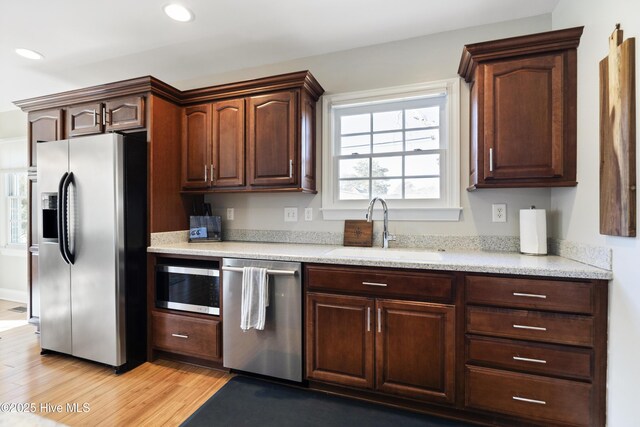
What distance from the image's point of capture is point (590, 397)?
1.46 metres

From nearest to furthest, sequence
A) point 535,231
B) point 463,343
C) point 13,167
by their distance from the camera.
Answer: point 463,343 → point 535,231 → point 13,167

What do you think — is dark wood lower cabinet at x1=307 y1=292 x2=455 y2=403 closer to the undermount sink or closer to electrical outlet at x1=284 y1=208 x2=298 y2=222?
the undermount sink

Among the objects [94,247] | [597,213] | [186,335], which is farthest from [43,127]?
[597,213]

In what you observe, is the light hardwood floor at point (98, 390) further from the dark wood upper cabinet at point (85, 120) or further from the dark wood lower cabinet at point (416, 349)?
the dark wood upper cabinet at point (85, 120)

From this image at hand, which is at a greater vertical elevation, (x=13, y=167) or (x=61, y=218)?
(x=13, y=167)

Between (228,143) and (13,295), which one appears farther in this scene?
(13,295)

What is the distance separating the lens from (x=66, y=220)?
2250mm

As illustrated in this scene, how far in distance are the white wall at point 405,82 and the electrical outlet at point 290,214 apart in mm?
41

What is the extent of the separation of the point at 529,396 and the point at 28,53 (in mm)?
4592

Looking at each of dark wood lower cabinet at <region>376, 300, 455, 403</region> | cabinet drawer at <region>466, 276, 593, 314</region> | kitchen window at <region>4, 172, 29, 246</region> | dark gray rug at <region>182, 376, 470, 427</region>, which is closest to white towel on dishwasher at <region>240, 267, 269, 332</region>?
dark gray rug at <region>182, 376, 470, 427</region>

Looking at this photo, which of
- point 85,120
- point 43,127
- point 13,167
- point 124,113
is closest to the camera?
point 124,113

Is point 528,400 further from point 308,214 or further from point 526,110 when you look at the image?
point 308,214

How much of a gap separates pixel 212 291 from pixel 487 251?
80.6 inches

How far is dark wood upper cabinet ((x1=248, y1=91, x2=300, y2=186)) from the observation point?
2348mm
